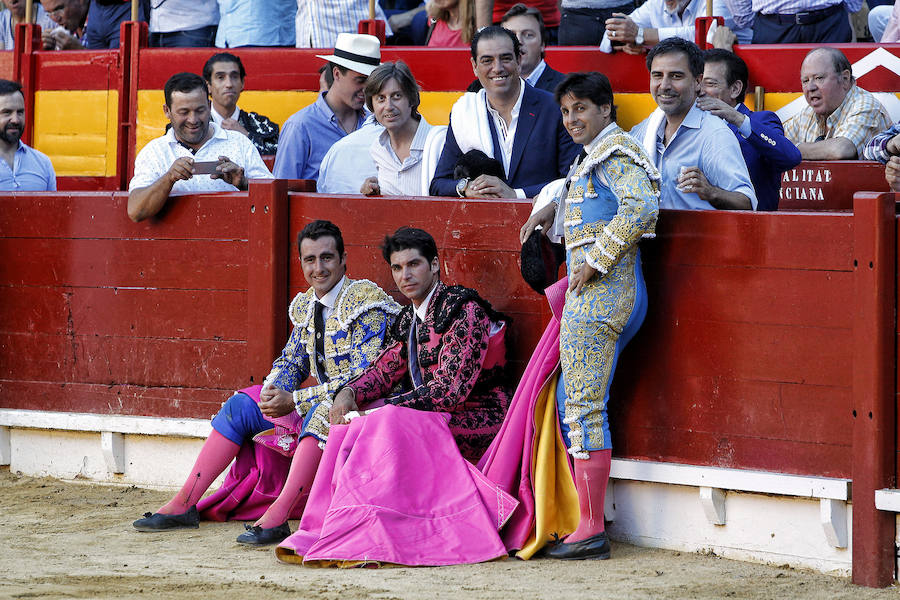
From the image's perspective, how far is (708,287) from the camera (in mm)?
5090

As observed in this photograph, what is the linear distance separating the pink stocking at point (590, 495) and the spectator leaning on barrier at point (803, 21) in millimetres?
3327

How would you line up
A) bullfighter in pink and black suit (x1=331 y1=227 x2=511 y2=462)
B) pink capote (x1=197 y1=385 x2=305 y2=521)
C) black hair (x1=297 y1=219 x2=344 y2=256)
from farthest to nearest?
pink capote (x1=197 y1=385 x2=305 y2=521), black hair (x1=297 y1=219 x2=344 y2=256), bullfighter in pink and black suit (x1=331 y1=227 x2=511 y2=462)

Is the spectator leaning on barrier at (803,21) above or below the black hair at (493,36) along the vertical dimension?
above

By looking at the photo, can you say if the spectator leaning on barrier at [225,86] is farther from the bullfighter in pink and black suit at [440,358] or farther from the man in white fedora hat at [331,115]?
the bullfighter in pink and black suit at [440,358]

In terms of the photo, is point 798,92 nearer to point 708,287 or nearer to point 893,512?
point 708,287

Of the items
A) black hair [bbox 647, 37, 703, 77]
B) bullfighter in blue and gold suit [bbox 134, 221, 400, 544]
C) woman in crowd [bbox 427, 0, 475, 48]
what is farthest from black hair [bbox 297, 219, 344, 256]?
woman in crowd [bbox 427, 0, 475, 48]

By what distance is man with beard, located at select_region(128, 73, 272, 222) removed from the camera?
20.3ft

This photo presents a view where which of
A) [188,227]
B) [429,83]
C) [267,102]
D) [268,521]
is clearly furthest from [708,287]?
[267,102]

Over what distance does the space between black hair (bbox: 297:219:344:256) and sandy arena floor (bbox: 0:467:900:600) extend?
116cm

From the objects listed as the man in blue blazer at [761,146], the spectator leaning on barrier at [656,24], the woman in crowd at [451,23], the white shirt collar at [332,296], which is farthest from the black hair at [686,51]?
the woman in crowd at [451,23]

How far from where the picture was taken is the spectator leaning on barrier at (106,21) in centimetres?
964

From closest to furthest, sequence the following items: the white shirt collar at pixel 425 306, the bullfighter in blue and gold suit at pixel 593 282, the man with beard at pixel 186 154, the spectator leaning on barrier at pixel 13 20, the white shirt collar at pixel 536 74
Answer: the bullfighter in blue and gold suit at pixel 593 282 → the white shirt collar at pixel 425 306 → the man with beard at pixel 186 154 → the white shirt collar at pixel 536 74 → the spectator leaning on barrier at pixel 13 20

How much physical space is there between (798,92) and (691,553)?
10.0ft

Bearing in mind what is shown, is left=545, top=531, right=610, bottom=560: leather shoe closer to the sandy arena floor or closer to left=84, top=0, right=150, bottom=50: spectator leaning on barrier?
the sandy arena floor
